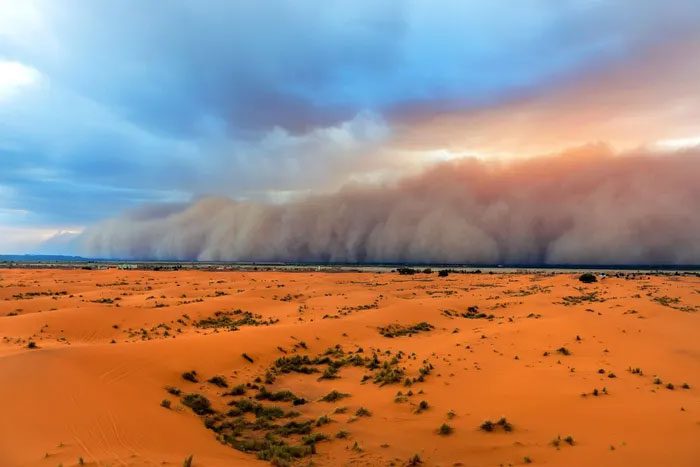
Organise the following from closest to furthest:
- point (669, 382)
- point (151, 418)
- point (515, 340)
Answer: point (151, 418), point (669, 382), point (515, 340)

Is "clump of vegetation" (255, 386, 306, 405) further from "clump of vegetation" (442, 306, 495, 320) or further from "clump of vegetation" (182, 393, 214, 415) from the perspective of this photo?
"clump of vegetation" (442, 306, 495, 320)

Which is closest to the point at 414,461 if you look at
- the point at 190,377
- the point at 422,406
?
the point at 422,406

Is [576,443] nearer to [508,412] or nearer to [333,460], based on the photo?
[508,412]

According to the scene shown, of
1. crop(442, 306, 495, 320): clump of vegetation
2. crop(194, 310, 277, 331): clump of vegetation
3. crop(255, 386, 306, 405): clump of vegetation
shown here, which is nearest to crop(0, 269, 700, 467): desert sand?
crop(255, 386, 306, 405): clump of vegetation

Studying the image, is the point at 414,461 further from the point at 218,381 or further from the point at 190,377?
the point at 190,377

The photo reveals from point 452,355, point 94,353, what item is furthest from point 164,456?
point 452,355
